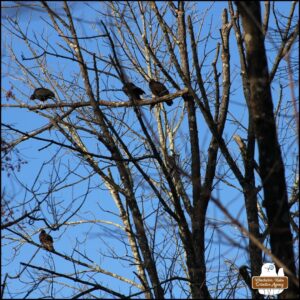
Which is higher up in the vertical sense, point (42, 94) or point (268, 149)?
point (42, 94)

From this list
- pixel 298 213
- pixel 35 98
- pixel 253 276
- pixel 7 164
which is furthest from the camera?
pixel 35 98

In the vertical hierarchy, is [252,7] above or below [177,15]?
below

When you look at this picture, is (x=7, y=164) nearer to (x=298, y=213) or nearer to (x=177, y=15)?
(x=298, y=213)

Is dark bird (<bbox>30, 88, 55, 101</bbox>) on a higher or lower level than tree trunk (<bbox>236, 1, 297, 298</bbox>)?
higher

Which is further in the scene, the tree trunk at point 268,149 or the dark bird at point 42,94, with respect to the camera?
the dark bird at point 42,94

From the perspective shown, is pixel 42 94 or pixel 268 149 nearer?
pixel 268 149

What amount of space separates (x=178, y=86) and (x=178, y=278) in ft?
6.32

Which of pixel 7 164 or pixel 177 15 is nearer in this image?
pixel 7 164

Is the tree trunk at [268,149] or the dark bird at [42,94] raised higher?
the dark bird at [42,94]

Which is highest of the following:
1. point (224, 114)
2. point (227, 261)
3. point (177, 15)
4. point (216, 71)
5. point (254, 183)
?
point (177, 15)

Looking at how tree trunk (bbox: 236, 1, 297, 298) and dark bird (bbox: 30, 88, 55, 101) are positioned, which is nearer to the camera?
tree trunk (bbox: 236, 1, 297, 298)

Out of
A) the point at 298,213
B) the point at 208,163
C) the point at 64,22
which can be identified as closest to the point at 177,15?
the point at 64,22

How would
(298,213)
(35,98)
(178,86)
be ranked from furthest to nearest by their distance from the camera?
(35,98)
(178,86)
(298,213)

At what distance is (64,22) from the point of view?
6859 mm
